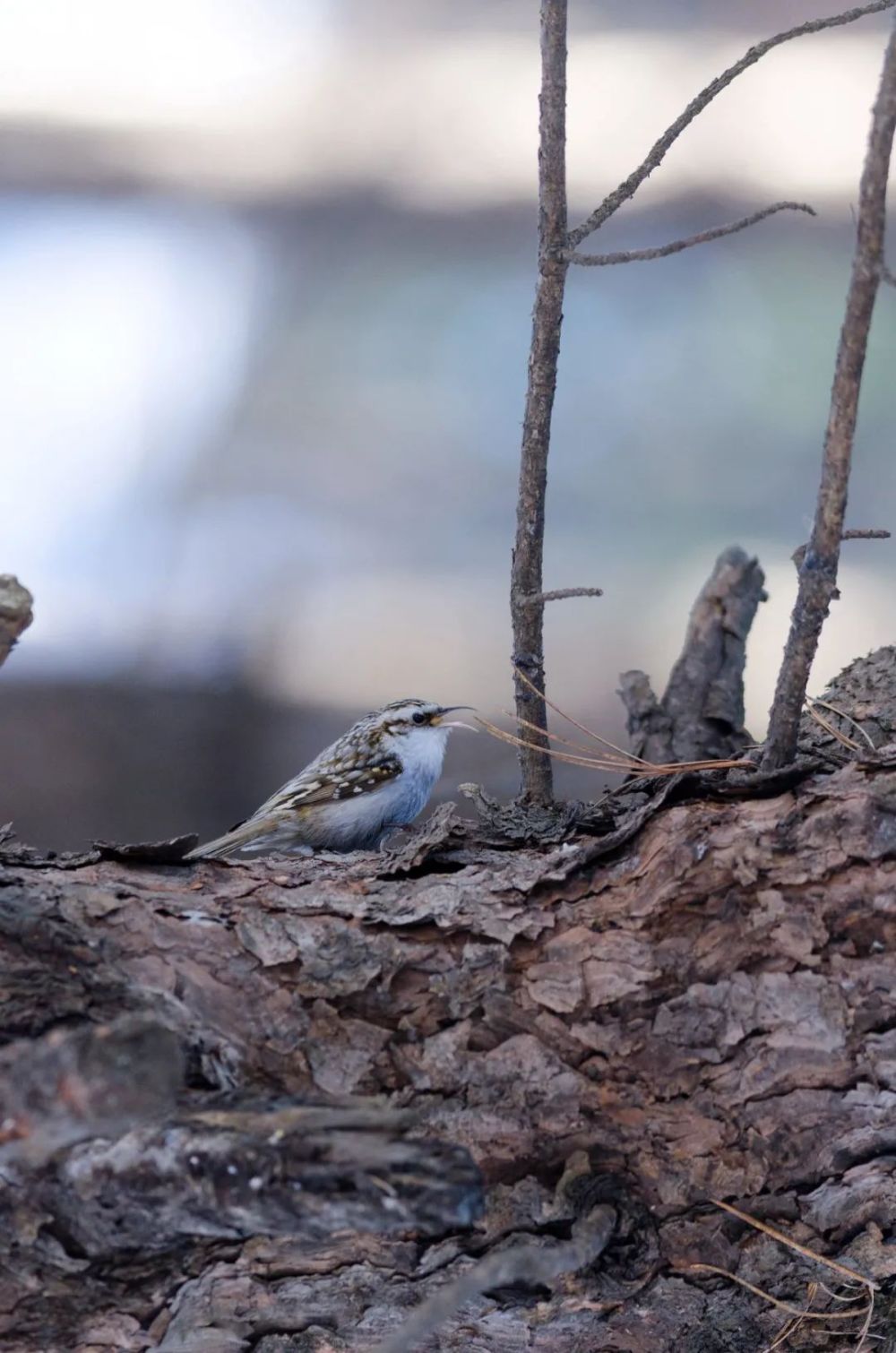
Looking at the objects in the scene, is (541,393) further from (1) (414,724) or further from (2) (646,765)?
(1) (414,724)

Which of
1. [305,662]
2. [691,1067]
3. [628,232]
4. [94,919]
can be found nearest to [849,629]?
[628,232]

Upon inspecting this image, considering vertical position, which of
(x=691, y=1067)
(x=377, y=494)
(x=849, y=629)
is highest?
(x=377, y=494)

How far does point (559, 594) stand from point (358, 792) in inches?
18.9

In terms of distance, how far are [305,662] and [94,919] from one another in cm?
138

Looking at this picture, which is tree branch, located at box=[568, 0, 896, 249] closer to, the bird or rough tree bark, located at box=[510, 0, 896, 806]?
rough tree bark, located at box=[510, 0, 896, 806]

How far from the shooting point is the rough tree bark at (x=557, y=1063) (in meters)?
1.07

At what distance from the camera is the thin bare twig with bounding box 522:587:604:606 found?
143 centimetres

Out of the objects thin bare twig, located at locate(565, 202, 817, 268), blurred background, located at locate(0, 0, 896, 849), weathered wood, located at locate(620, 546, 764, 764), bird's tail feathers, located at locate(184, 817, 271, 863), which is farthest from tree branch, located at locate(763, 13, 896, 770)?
blurred background, located at locate(0, 0, 896, 849)

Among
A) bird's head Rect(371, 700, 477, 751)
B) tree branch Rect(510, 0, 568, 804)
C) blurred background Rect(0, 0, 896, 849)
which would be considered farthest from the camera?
blurred background Rect(0, 0, 896, 849)

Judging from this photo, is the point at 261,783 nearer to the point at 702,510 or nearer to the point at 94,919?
the point at 702,510

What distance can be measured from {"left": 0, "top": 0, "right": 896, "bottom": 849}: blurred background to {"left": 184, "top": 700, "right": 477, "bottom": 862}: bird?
0.43 metres

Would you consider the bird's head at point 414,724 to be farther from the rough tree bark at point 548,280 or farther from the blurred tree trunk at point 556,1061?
the blurred tree trunk at point 556,1061

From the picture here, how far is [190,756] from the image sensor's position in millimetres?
2439

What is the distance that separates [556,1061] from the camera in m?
1.10
